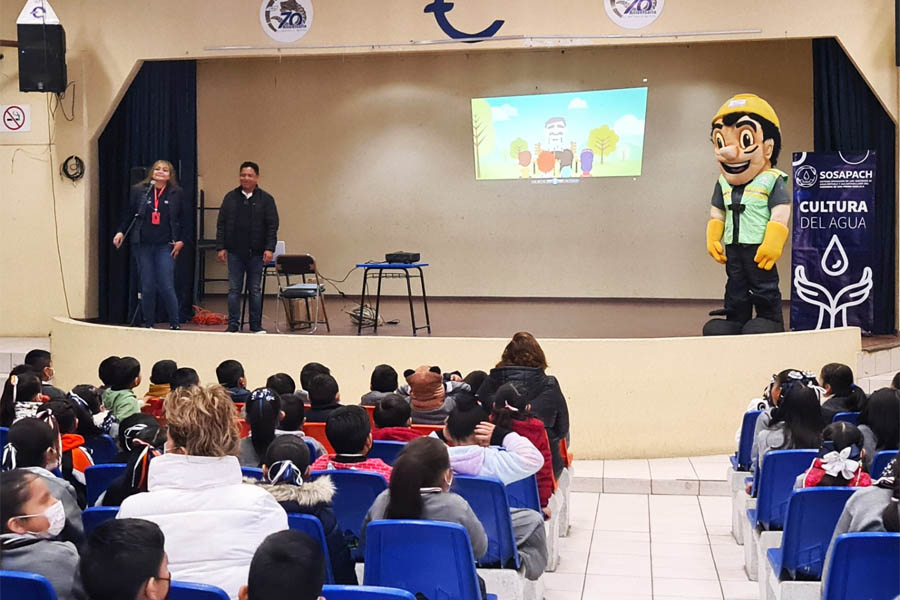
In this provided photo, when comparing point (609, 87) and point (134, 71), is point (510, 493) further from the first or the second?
point (609, 87)

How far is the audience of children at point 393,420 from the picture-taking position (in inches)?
159

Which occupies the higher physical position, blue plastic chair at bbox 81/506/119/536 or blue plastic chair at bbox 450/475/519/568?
blue plastic chair at bbox 81/506/119/536

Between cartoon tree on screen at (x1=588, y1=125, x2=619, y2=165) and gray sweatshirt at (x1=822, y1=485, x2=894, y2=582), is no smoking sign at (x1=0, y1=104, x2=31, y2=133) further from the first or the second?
gray sweatshirt at (x1=822, y1=485, x2=894, y2=582)

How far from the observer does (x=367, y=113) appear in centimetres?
1116

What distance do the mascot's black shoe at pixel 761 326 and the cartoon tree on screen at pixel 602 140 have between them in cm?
332

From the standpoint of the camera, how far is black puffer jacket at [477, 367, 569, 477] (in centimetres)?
455

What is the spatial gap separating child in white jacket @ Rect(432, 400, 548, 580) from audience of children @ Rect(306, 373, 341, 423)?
40.9 inches

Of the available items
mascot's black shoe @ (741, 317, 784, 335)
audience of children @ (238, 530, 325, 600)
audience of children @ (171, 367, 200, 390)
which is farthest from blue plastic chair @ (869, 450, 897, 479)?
mascot's black shoe @ (741, 317, 784, 335)

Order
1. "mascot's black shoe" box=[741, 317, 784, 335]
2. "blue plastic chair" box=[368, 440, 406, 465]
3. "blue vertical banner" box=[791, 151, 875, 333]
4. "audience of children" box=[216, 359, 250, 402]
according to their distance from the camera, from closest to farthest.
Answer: "blue plastic chair" box=[368, 440, 406, 465] < "audience of children" box=[216, 359, 250, 402] < "mascot's black shoe" box=[741, 317, 784, 335] < "blue vertical banner" box=[791, 151, 875, 333]

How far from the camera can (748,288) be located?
7355 mm

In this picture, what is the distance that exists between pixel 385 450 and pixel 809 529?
4.91 feet

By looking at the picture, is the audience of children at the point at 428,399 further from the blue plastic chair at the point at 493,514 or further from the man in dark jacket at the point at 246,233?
the man in dark jacket at the point at 246,233

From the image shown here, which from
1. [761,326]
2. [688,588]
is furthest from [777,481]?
[761,326]

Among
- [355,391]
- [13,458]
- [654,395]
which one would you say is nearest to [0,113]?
[355,391]
